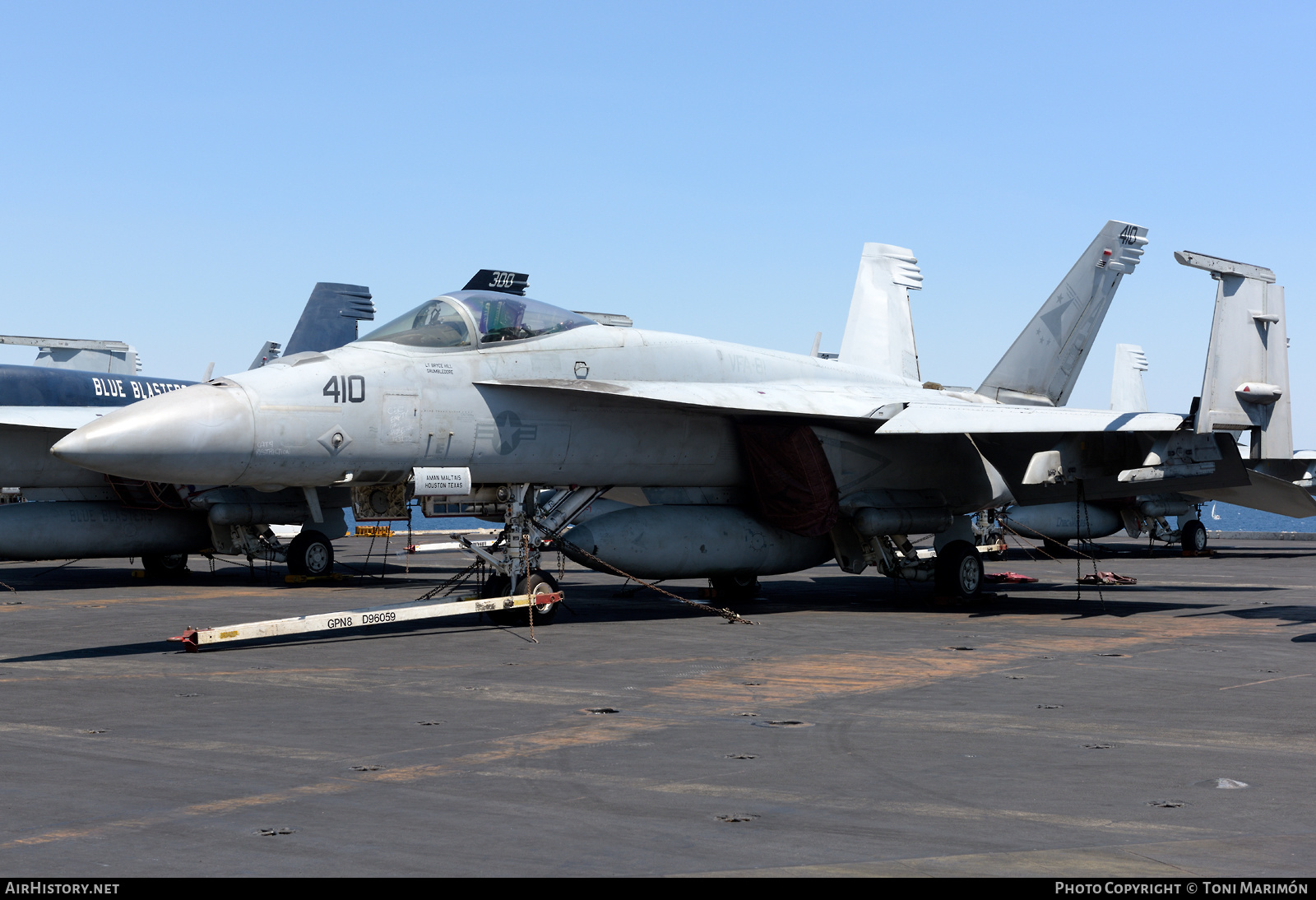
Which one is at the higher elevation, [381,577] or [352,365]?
[352,365]

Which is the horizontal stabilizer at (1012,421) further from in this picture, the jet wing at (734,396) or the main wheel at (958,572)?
the main wheel at (958,572)

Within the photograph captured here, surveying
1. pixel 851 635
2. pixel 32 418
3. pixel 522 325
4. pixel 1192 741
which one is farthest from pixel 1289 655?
pixel 32 418

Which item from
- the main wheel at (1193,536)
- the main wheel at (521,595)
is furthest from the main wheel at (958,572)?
the main wheel at (1193,536)

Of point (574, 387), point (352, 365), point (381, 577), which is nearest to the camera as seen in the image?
point (352, 365)

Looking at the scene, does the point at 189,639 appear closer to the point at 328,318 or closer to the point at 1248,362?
the point at 1248,362

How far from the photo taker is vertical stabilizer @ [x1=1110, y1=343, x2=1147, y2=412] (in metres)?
39.9

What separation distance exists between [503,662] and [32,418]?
11928mm

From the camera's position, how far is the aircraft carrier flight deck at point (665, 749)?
4379 millimetres

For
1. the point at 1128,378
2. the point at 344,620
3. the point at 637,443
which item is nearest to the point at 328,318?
the point at 637,443

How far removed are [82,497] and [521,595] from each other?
1099 cm

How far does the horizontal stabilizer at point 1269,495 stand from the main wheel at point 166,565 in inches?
652

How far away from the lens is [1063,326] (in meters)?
18.1
